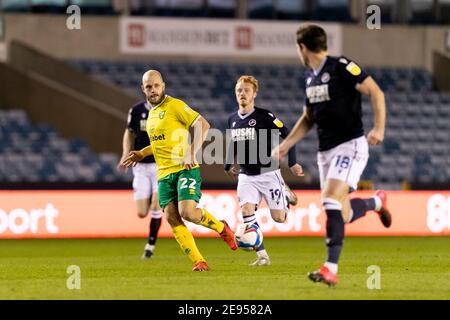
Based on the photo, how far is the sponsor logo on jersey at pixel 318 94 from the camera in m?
11.3

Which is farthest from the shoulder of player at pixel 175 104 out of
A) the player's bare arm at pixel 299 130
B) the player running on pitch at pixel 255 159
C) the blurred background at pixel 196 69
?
the blurred background at pixel 196 69

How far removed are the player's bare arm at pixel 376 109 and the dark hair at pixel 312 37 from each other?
20.5 inches

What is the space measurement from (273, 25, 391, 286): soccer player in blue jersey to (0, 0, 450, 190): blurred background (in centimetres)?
1334

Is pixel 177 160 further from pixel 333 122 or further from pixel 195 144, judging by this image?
pixel 333 122

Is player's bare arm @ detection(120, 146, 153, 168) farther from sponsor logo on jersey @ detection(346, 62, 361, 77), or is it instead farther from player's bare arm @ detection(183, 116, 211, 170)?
sponsor logo on jersey @ detection(346, 62, 361, 77)

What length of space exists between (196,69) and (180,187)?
62.2 ft

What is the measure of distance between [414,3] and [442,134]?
5.26m

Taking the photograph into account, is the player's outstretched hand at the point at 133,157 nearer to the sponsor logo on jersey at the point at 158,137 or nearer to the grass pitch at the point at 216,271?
the sponsor logo on jersey at the point at 158,137

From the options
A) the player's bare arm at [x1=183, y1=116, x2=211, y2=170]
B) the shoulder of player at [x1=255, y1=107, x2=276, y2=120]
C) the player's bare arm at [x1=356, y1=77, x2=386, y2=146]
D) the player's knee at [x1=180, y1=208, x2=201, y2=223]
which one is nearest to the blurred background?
the shoulder of player at [x1=255, y1=107, x2=276, y2=120]

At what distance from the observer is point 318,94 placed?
11.3 metres

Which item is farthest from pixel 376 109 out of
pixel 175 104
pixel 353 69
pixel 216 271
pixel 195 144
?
pixel 216 271

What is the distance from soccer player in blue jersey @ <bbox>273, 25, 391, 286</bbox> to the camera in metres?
11.0
